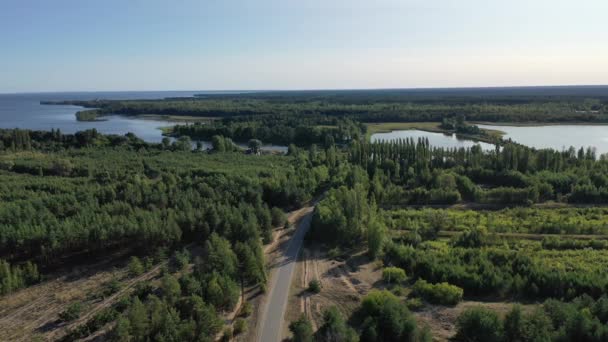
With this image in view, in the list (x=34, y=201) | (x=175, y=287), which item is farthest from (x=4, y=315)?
(x=34, y=201)

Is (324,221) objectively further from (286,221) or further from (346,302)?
(346,302)

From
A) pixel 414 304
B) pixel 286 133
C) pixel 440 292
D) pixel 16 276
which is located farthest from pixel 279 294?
pixel 286 133

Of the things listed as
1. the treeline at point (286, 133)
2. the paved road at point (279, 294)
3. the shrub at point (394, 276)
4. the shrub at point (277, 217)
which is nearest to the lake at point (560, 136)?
the treeline at point (286, 133)

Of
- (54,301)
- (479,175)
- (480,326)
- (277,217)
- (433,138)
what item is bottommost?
(54,301)

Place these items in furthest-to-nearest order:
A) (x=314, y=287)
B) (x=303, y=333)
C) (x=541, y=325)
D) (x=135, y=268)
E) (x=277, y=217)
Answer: (x=277, y=217)
(x=135, y=268)
(x=314, y=287)
(x=541, y=325)
(x=303, y=333)

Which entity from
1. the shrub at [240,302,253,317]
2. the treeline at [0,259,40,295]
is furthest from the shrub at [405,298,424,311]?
the treeline at [0,259,40,295]

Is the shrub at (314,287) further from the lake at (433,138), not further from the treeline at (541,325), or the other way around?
the lake at (433,138)

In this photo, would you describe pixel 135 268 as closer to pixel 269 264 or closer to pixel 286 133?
pixel 269 264
